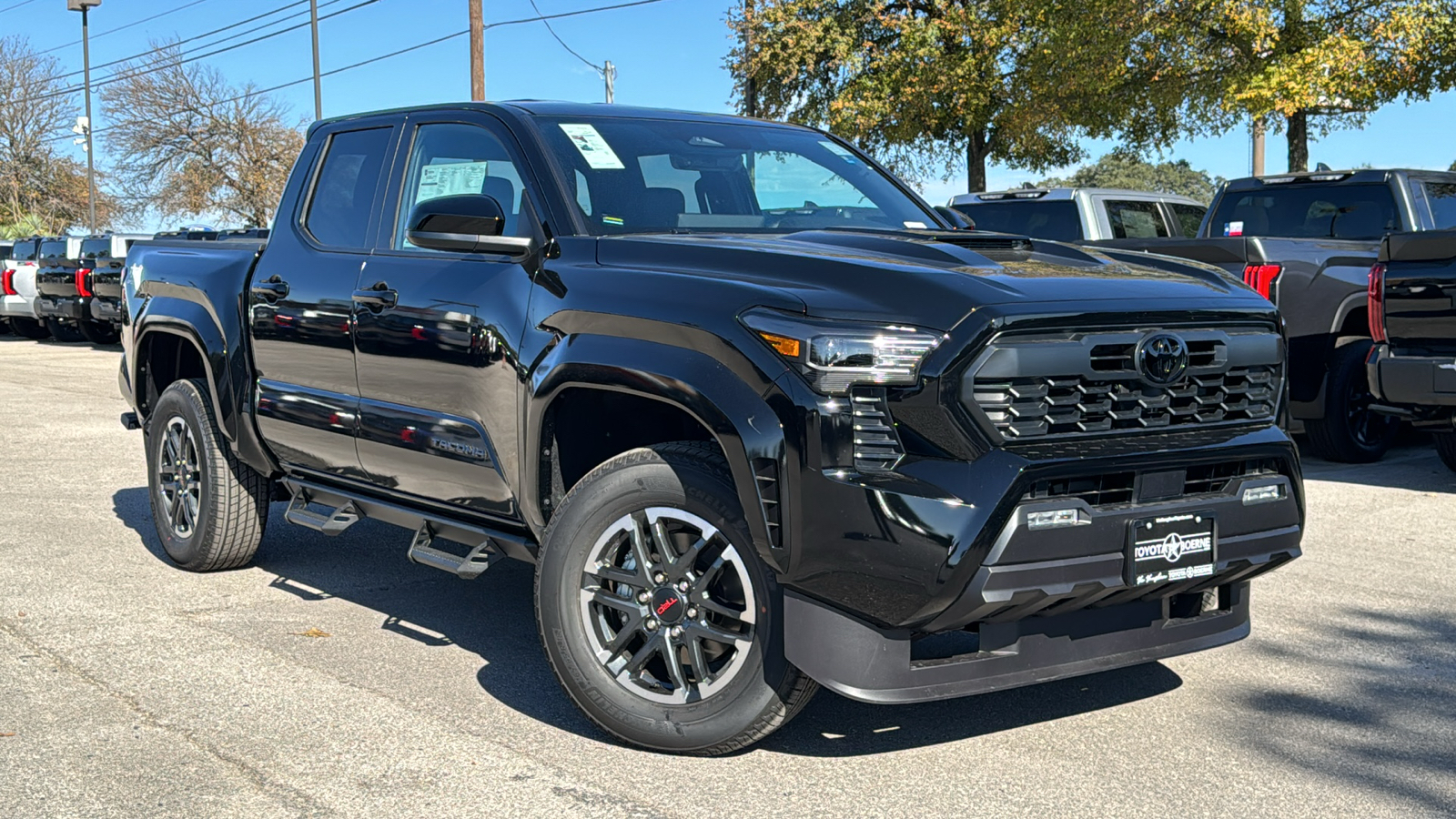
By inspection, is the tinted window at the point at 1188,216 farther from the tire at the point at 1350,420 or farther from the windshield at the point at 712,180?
the windshield at the point at 712,180

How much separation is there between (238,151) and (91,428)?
139 ft

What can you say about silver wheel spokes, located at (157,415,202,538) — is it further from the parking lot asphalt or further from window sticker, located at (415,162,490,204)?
window sticker, located at (415,162,490,204)

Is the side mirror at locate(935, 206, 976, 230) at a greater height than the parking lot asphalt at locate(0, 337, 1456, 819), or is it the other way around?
the side mirror at locate(935, 206, 976, 230)

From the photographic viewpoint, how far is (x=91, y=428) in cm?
1223

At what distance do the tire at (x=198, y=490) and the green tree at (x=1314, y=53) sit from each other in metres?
16.5

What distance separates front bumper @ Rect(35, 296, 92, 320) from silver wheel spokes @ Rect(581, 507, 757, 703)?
22073 millimetres

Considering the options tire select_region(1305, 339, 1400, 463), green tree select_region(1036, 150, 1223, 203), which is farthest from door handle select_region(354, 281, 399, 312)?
green tree select_region(1036, 150, 1223, 203)

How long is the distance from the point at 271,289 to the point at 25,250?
2419 cm

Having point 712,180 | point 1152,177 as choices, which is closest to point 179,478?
point 712,180

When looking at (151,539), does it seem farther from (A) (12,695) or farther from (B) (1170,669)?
(B) (1170,669)

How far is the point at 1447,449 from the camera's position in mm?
9211

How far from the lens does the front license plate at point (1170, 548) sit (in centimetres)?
377

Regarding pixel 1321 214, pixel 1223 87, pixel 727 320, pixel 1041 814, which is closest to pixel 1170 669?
pixel 1041 814

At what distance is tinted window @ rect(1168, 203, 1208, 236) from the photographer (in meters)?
15.4
